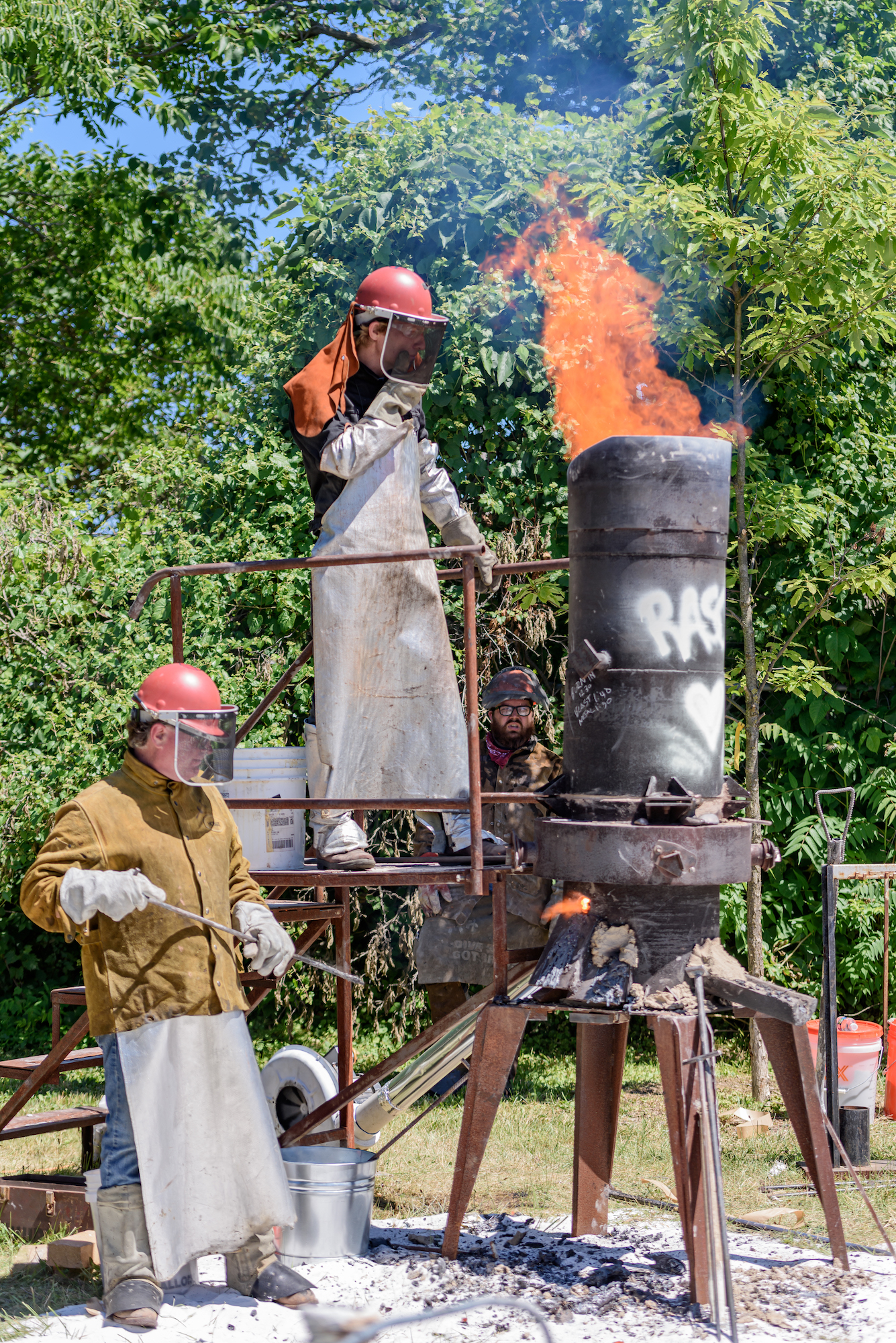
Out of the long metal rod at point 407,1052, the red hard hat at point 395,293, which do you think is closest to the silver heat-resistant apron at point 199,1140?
the long metal rod at point 407,1052

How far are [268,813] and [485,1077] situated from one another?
1286mm

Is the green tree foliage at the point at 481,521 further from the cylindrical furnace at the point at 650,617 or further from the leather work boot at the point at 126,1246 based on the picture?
the leather work boot at the point at 126,1246

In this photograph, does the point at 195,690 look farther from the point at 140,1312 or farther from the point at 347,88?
the point at 347,88

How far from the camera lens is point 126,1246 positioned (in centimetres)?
412

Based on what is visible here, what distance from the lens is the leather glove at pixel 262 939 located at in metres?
4.39

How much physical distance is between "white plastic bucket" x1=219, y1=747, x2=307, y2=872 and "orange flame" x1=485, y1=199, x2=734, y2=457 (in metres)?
1.66

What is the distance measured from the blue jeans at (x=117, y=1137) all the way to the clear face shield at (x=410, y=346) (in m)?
2.62

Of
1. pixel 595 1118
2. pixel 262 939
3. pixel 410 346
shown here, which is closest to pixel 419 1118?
pixel 595 1118

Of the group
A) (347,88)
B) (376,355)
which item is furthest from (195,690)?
(347,88)

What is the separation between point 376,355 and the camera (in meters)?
5.15

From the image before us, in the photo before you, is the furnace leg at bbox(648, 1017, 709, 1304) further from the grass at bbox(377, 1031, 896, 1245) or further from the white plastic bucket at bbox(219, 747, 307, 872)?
the white plastic bucket at bbox(219, 747, 307, 872)

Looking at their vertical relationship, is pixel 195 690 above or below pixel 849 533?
below

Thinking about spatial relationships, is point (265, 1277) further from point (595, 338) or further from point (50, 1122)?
point (595, 338)

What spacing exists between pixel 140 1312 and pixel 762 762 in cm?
535
